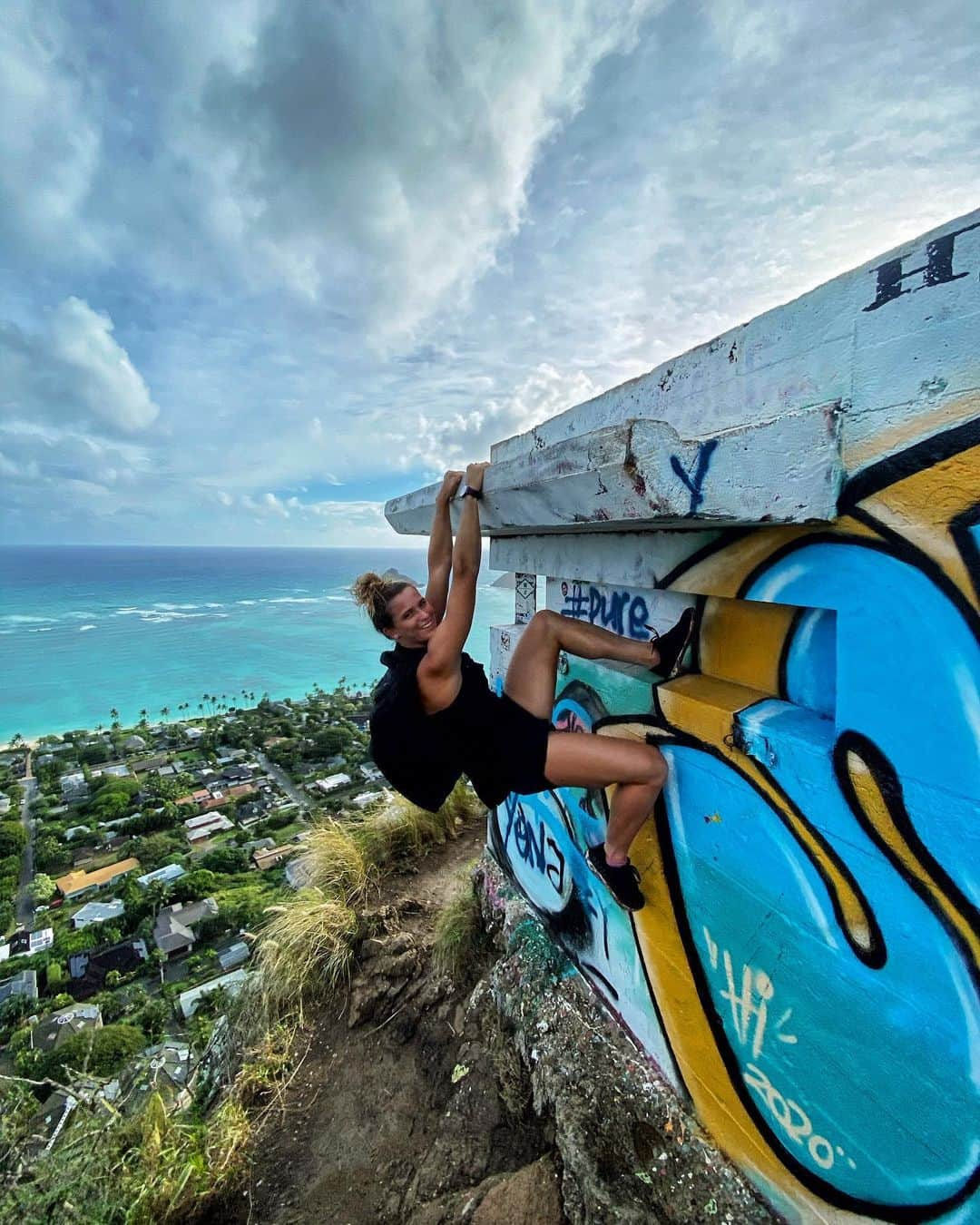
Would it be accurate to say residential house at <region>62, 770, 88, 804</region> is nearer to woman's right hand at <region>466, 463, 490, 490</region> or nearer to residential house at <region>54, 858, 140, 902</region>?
residential house at <region>54, 858, 140, 902</region>

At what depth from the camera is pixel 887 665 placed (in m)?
1.51

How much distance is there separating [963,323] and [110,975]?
89.5 feet

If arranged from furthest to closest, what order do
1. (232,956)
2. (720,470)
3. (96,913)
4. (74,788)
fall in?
(74,788), (96,913), (232,956), (720,470)

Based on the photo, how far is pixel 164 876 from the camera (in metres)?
25.5

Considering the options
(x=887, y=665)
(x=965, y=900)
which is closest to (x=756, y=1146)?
(x=965, y=900)

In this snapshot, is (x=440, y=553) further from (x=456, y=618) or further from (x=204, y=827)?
(x=204, y=827)

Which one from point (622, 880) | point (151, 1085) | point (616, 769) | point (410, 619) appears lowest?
point (151, 1085)

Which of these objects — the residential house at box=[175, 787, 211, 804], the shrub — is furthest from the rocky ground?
the residential house at box=[175, 787, 211, 804]

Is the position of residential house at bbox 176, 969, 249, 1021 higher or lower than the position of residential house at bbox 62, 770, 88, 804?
higher

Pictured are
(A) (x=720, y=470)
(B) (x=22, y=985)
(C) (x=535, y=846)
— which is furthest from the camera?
(B) (x=22, y=985)

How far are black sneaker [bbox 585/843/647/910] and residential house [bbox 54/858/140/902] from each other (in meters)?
31.2

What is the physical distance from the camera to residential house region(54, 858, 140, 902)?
25406 mm

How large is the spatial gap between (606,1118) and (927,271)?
3.75 metres

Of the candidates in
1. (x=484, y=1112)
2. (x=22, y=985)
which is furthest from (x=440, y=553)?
(x=22, y=985)
